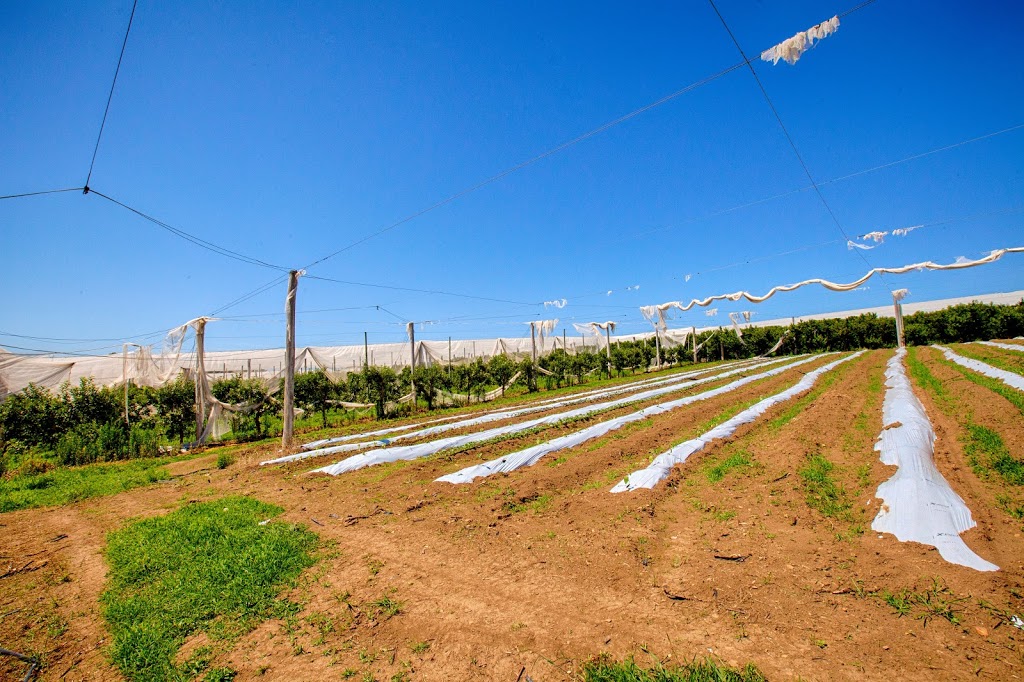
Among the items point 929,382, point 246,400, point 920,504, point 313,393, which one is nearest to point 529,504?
point 920,504

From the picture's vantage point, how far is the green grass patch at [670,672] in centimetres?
228

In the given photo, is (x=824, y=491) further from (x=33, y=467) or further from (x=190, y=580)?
(x=33, y=467)

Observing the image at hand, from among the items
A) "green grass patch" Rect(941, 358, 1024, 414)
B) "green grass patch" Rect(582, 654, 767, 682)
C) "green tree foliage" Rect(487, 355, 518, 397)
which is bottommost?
"green grass patch" Rect(582, 654, 767, 682)

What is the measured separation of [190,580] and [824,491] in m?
6.39

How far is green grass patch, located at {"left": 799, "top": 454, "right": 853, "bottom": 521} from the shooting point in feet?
14.1

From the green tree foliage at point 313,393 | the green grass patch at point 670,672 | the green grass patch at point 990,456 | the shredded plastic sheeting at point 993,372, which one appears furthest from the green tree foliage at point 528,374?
the green grass patch at point 670,672

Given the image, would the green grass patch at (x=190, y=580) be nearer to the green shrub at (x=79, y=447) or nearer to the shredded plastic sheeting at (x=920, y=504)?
the shredded plastic sheeting at (x=920, y=504)

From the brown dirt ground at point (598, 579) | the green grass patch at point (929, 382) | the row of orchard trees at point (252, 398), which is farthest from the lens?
the row of orchard trees at point (252, 398)

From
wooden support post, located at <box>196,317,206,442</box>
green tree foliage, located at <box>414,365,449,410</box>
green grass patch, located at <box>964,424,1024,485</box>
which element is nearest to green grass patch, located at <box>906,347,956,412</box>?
green grass patch, located at <box>964,424,1024,485</box>

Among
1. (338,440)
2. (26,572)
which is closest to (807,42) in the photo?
(26,572)

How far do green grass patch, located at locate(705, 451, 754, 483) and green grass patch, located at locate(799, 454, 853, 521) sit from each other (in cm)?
71

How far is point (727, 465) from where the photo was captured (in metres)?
5.98

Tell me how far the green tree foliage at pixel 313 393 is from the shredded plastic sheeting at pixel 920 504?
14.1 m

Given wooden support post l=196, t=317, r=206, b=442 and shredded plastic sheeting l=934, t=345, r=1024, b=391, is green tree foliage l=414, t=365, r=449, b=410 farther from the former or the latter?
shredded plastic sheeting l=934, t=345, r=1024, b=391
